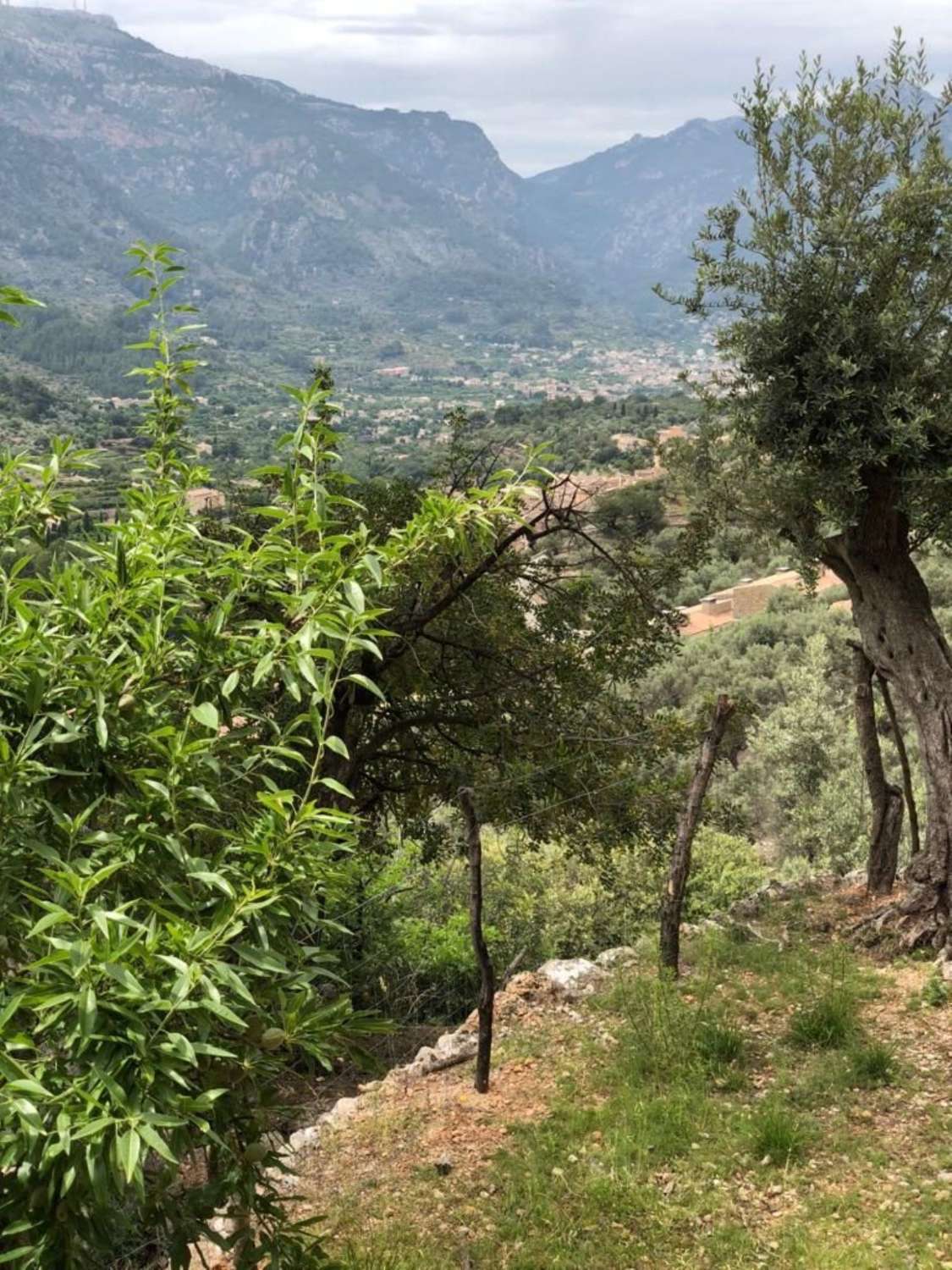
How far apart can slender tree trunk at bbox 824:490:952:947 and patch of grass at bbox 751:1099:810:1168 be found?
2.88 meters

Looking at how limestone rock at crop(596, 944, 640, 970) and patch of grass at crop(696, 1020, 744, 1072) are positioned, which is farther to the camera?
limestone rock at crop(596, 944, 640, 970)

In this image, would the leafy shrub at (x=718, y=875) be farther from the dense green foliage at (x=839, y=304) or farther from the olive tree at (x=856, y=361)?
the dense green foliage at (x=839, y=304)

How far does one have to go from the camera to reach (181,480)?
3645 mm

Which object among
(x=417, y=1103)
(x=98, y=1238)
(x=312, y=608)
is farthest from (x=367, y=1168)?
(x=312, y=608)

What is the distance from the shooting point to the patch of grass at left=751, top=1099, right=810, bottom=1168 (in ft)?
17.1

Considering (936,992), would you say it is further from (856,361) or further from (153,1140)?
(153,1140)

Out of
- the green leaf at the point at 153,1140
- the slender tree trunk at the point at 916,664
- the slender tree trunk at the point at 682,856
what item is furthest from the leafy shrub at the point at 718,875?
the green leaf at the point at 153,1140

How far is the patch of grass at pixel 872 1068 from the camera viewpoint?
19.6 feet

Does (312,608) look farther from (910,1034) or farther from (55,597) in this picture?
(910,1034)

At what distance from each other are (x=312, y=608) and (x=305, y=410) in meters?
0.82

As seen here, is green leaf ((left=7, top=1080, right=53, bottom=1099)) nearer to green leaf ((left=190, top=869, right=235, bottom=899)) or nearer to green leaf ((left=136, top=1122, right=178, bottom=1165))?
green leaf ((left=136, top=1122, right=178, bottom=1165))

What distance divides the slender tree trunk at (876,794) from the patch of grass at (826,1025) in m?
2.44

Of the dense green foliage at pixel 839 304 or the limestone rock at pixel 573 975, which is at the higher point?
the dense green foliage at pixel 839 304

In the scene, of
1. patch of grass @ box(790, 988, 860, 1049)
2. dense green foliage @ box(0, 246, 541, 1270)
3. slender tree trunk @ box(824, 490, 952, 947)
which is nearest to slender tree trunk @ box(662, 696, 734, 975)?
patch of grass @ box(790, 988, 860, 1049)
